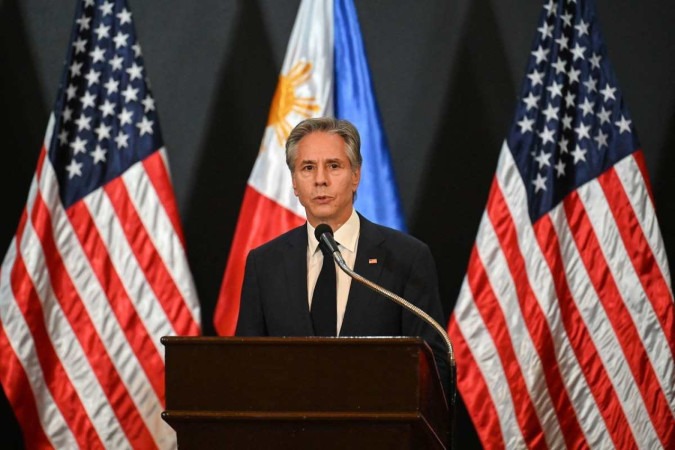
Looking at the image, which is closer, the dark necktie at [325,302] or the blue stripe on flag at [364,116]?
the dark necktie at [325,302]

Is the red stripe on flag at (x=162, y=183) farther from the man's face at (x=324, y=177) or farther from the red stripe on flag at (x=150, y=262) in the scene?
the man's face at (x=324, y=177)

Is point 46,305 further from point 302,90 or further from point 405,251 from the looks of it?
point 405,251

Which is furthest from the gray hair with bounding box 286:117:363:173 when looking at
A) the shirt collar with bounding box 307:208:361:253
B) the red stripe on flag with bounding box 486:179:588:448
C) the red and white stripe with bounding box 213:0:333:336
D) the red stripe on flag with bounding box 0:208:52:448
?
the red stripe on flag with bounding box 0:208:52:448

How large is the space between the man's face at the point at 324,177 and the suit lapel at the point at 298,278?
77 mm

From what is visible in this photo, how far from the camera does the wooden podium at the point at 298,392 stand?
186cm

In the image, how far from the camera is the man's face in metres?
2.68

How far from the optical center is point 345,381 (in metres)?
1.88

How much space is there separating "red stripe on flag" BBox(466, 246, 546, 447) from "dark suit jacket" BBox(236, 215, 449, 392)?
1.33 metres

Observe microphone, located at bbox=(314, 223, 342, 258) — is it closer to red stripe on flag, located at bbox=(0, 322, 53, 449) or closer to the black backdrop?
red stripe on flag, located at bbox=(0, 322, 53, 449)

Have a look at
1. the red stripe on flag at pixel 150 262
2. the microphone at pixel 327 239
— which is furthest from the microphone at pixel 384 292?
the red stripe on flag at pixel 150 262

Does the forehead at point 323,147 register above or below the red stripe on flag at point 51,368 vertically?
above

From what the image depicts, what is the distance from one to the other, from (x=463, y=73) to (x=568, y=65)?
63 cm

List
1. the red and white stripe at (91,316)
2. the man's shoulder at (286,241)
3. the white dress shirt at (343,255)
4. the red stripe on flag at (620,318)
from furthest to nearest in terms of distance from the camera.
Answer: the red and white stripe at (91,316) < the red stripe on flag at (620,318) < the man's shoulder at (286,241) < the white dress shirt at (343,255)

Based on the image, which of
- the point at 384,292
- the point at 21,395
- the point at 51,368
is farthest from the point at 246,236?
the point at 384,292
